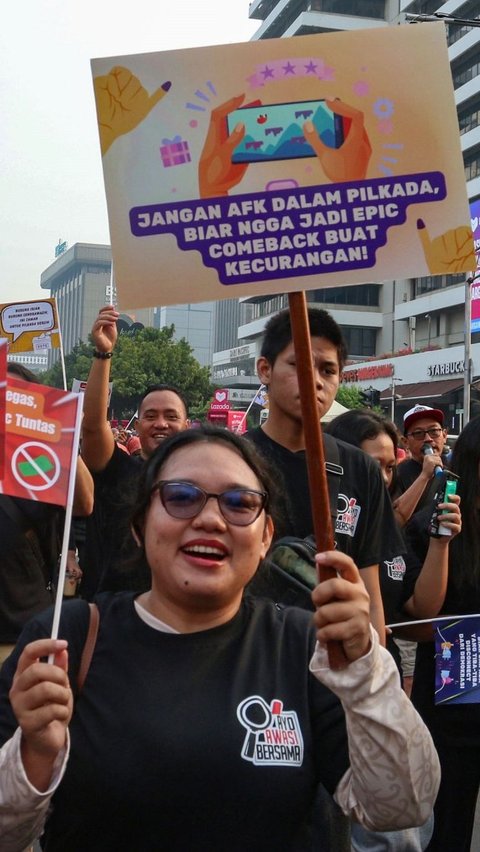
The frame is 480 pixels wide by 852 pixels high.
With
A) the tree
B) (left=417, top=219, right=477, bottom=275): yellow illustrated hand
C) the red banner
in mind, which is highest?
the tree

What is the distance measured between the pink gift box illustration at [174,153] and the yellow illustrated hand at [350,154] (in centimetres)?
27

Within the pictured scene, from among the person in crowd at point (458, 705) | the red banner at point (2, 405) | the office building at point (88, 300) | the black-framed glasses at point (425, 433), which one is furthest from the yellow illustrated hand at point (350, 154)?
the office building at point (88, 300)

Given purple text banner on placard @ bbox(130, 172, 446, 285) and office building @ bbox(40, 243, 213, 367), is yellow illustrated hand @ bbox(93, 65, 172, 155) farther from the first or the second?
office building @ bbox(40, 243, 213, 367)

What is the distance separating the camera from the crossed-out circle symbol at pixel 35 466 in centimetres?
171

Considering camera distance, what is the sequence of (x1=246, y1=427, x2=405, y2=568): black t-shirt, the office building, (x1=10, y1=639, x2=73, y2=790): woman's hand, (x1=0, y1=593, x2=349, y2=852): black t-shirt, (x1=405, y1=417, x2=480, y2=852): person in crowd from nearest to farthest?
(x1=10, y1=639, x2=73, y2=790): woman's hand
(x1=0, y1=593, x2=349, y2=852): black t-shirt
(x1=246, y1=427, x2=405, y2=568): black t-shirt
(x1=405, y1=417, x2=480, y2=852): person in crowd
the office building

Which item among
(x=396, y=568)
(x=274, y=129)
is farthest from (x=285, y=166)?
(x=396, y=568)

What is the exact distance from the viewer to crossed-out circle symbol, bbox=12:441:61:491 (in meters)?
1.71

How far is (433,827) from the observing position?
3057 mm

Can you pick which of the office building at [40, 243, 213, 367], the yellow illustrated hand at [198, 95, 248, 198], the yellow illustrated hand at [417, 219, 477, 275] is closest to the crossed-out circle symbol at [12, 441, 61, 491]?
the yellow illustrated hand at [198, 95, 248, 198]

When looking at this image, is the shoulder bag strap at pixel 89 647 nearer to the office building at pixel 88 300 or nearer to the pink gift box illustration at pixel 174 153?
the pink gift box illustration at pixel 174 153

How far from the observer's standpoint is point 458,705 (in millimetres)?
3043

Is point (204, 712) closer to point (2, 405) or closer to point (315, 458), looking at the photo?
point (315, 458)

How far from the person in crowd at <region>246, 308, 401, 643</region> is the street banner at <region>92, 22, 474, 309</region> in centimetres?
106

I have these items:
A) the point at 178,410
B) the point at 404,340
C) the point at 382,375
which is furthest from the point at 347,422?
the point at 404,340
